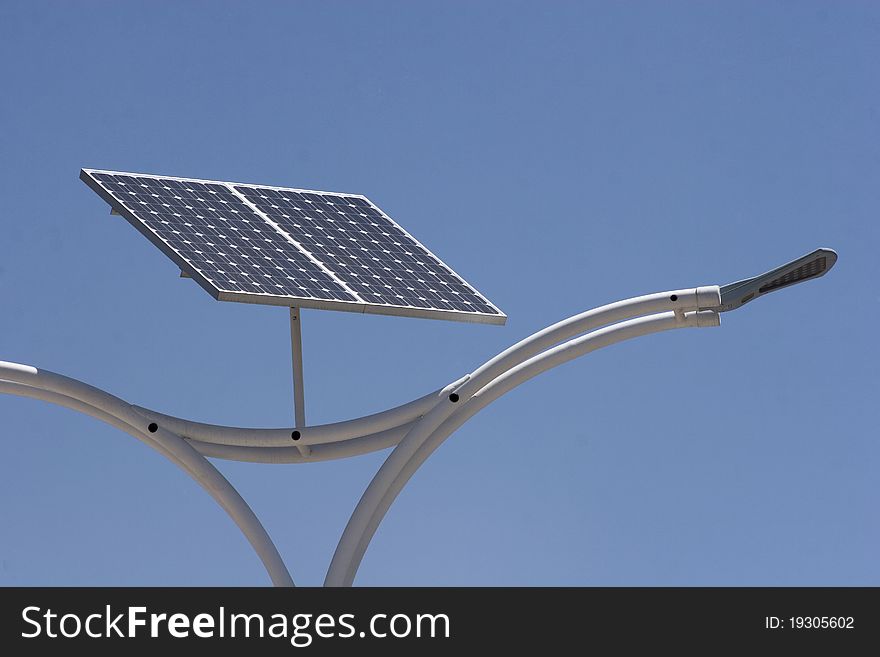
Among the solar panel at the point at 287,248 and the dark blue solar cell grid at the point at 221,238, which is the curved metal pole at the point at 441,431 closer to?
the solar panel at the point at 287,248

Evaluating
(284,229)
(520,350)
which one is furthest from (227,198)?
(520,350)

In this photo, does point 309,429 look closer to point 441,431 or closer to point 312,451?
point 312,451

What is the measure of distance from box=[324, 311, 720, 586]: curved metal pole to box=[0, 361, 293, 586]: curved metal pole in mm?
1216

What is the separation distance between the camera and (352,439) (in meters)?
31.8

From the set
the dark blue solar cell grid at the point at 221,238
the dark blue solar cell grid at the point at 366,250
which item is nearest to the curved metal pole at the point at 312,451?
the dark blue solar cell grid at the point at 366,250

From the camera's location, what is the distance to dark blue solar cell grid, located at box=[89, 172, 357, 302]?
100 feet

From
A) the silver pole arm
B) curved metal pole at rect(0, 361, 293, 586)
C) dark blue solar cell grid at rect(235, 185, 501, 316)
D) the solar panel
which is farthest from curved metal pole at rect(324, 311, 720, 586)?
dark blue solar cell grid at rect(235, 185, 501, 316)

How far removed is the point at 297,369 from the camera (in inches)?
1262

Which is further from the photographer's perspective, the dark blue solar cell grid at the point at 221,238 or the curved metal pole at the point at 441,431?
the dark blue solar cell grid at the point at 221,238

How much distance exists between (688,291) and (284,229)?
8.45 meters

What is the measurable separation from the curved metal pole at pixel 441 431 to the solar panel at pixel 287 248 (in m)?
2.01

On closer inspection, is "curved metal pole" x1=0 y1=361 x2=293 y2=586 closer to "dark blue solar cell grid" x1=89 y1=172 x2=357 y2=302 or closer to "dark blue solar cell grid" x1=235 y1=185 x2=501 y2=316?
"dark blue solar cell grid" x1=89 y1=172 x2=357 y2=302

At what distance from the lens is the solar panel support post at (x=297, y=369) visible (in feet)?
104

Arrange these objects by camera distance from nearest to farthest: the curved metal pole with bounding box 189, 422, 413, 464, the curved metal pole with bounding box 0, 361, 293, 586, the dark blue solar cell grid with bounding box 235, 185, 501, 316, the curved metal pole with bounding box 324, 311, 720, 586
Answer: the curved metal pole with bounding box 324, 311, 720, 586 < the curved metal pole with bounding box 0, 361, 293, 586 < the curved metal pole with bounding box 189, 422, 413, 464 < the dark blue solar cell grid with bounding box 235, 185, 501, 316
